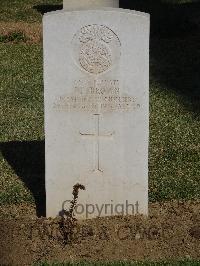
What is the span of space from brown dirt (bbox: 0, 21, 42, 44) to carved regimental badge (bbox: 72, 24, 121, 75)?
29.6 ft

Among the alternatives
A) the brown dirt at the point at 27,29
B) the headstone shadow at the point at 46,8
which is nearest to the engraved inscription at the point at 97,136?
the brown dirt at the point at 27,29

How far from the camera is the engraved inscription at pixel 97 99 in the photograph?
5410 mm

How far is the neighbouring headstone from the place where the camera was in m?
5.29

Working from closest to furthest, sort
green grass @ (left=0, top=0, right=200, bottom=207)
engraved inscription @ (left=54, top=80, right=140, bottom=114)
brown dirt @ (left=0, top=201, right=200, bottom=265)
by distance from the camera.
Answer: brown dirt @ (left=0, top=201, right=200, bottom=265) → engraved inscription @ (left=54, top=80, right=140, bottom=114) → green grass @ (left=0, top=0, right=200, bottom=207)

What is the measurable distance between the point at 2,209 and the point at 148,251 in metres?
1.54

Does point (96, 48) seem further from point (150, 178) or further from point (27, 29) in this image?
point (27, 29)

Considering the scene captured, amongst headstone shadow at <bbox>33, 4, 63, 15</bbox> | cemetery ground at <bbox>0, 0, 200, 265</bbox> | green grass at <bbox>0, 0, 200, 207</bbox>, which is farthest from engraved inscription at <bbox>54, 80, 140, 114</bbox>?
headstone shadow at <bbox>33, 4, 63, 15</bbox>

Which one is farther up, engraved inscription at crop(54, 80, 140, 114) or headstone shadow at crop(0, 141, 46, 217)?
engraved inscription at crop(54, 80, 140, 114)

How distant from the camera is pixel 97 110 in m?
5.47

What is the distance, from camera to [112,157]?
18.4 feet

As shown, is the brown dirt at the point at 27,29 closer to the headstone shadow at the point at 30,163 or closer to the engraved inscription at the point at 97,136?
the headstone shadow at the point at 30,163

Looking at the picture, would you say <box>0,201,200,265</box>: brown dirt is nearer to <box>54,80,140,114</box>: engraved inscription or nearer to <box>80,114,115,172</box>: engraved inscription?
<box>80,114,115,172</box>: engraved inscription

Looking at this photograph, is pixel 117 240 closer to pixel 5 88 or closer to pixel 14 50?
pixel 5 88

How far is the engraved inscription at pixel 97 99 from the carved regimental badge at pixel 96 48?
0.38ft
